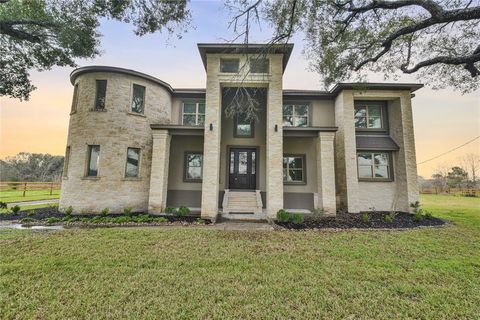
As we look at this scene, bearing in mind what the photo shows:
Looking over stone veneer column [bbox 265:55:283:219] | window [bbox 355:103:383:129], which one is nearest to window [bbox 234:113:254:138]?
stone veneer column [bbox 265:55:283:219]

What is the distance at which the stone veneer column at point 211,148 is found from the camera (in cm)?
902

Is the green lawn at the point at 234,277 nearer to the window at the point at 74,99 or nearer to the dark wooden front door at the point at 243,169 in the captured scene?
the dark wooden front door at the point at 243,169

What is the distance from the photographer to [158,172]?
9734mm

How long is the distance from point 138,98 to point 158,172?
14.1 ft

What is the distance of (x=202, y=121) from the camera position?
39.6 feet

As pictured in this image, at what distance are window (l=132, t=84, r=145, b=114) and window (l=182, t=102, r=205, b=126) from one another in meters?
2.40

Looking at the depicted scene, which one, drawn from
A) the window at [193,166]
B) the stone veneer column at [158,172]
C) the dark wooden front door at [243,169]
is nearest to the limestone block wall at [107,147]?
the stone veneer column at [158,172]

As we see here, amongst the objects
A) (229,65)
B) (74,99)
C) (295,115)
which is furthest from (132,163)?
(295,115)

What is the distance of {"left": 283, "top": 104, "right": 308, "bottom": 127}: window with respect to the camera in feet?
39.6

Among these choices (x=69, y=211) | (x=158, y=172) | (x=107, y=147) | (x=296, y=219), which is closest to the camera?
(x=296, y=219)

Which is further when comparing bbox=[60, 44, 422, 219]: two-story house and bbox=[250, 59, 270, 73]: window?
bbox=[60, 44, 422, 219]: two-story house

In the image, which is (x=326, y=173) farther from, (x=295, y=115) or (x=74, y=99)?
(x=74, y=99)

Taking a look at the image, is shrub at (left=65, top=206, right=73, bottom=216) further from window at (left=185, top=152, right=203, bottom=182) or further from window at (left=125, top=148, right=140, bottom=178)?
window at (left=185, top=152, right=203, bottom=182)

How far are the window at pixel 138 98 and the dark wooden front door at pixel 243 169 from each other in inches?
215
